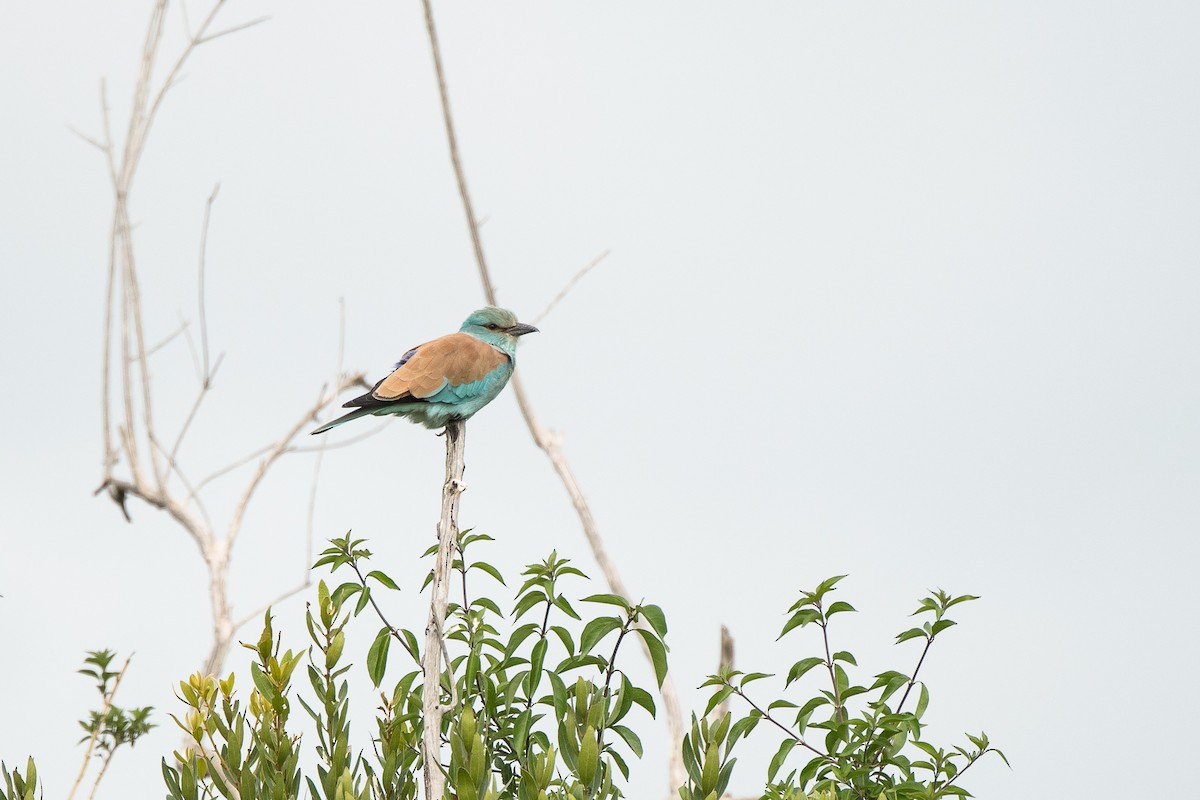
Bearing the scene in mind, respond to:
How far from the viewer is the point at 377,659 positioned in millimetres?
4113

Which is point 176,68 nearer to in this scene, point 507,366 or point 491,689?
point 507,366

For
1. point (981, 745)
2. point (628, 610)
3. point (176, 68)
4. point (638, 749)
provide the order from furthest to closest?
point (176, 68) → point (981, 745) → point (638, 749) → point (628, 610)

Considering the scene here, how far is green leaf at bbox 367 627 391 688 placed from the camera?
411 centimetres

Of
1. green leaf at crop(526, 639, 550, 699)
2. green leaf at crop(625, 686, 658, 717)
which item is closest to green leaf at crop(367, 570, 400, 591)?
green leaf at crop(526, 639, 550, 699)

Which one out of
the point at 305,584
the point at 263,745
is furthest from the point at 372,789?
the point at 305,584

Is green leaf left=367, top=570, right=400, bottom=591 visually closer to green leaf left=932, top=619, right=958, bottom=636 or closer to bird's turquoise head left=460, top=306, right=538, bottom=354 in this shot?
green leaf left=932, top=619, right=958, bottom=636

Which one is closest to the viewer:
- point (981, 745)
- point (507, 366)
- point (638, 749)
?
point (638, 749)

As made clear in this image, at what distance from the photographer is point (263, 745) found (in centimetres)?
410

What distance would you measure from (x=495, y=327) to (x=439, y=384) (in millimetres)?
736

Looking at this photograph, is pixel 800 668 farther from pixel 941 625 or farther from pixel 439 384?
pixel 439 384

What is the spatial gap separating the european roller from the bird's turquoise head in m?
0.22

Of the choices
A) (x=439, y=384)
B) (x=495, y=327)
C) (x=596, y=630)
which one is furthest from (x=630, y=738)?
(x=495, y=327)

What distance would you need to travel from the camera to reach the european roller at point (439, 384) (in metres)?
5.60

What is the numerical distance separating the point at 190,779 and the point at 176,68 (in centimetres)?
766
